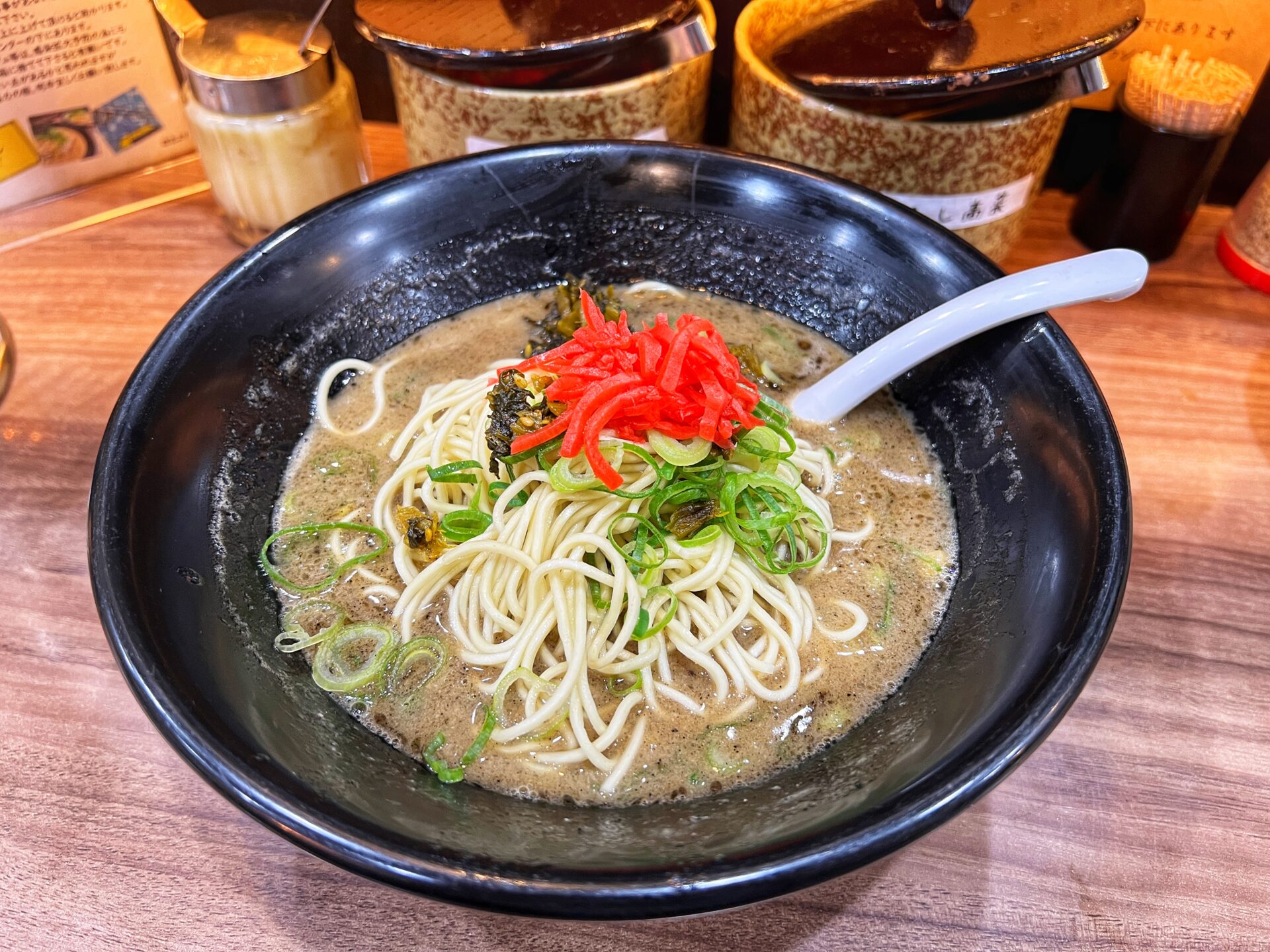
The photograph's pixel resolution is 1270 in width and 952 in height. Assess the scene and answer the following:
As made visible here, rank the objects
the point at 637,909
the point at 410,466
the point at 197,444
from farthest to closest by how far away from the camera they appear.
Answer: the point at 410,466 < the point at 197,444 < the point at 637,909

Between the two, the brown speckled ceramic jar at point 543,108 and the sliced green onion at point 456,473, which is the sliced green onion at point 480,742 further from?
the brown speckled ceramic jar at point 543,108

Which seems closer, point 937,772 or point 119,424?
point 937,772

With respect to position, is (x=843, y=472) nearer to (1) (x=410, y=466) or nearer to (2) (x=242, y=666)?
(1) (x=410, y=466)

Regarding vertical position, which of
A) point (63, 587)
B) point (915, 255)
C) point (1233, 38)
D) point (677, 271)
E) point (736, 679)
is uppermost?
point (1233, 38)

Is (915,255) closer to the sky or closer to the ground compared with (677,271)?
closer to the sky

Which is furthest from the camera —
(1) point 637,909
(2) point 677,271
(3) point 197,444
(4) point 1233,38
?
(4) point 1233,38

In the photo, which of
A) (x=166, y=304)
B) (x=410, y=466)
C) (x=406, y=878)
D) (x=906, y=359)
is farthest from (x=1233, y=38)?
(x=166, y=304)

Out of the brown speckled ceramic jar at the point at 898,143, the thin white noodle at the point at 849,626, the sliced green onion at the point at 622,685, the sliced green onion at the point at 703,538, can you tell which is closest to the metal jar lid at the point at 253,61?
the brown speckled ceramic jar at the point at 898,143

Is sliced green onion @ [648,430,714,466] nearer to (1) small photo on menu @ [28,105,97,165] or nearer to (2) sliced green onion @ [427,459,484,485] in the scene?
(2) sliced green onion @ [427,459,484,485]
